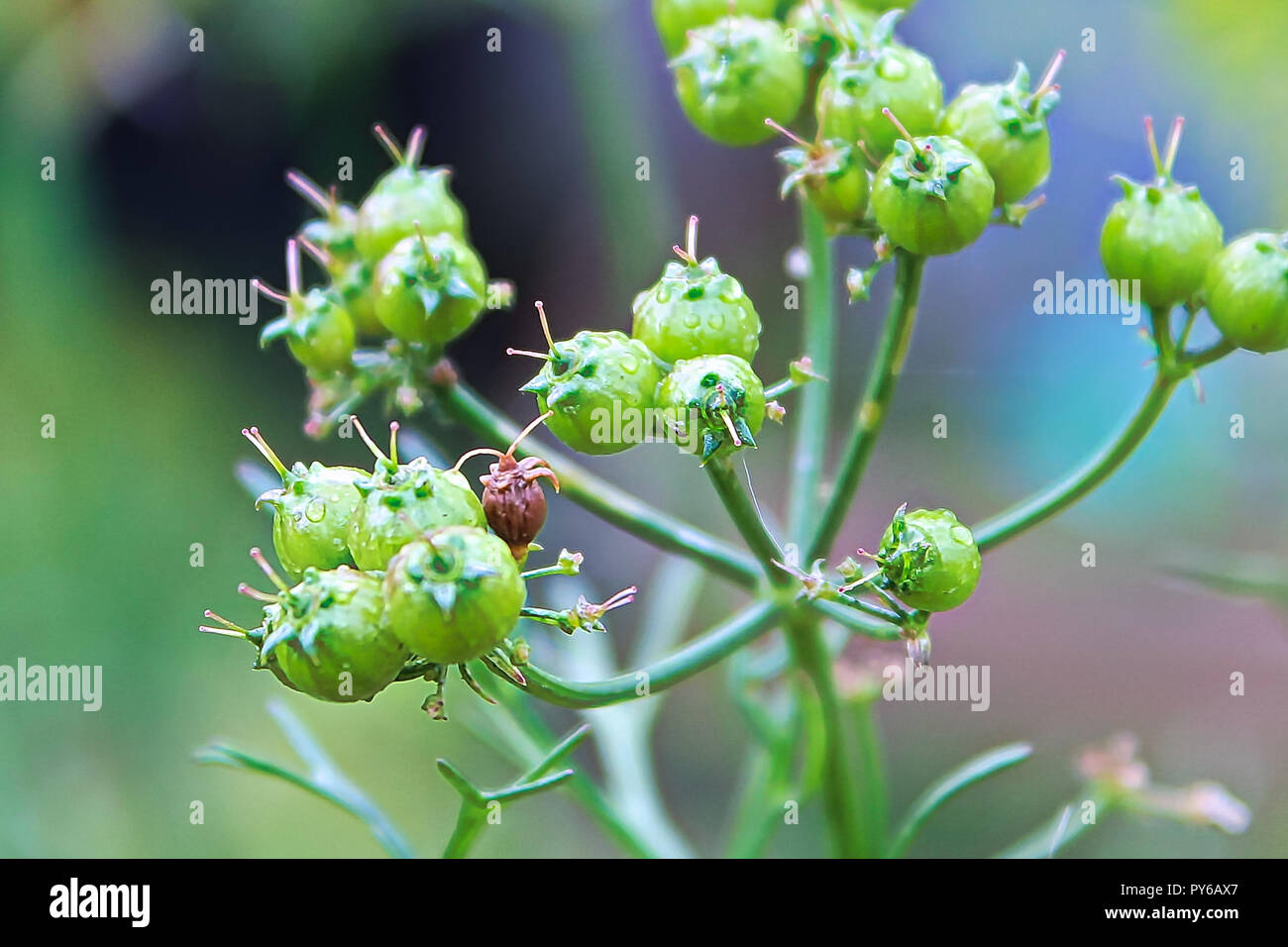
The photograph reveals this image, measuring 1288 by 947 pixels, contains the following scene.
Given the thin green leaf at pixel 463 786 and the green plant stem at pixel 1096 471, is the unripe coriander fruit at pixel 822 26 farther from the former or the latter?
the thin green leaf at pixel 463 786

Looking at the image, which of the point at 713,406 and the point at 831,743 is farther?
the point at 831,743

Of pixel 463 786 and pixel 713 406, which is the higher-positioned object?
pixel 713 406

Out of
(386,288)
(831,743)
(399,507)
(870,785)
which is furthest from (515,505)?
(870,785)

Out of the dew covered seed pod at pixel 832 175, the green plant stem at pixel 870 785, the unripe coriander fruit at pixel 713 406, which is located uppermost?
the dew covered seed pod at pixel 832 175

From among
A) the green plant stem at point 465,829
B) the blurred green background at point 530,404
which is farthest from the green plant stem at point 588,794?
the blurred green background at point 530,404

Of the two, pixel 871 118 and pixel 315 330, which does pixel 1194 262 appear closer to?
pixel 871 118
